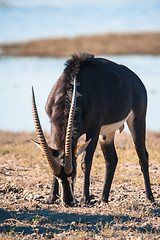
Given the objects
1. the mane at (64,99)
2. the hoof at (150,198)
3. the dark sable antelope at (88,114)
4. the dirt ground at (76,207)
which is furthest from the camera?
the hoof at (150,198)

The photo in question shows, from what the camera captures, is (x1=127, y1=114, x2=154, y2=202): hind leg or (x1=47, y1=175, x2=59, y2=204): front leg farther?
(x1=127, y1=114, x2=154, y2=202): hind leg

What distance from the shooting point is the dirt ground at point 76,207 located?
598 cm

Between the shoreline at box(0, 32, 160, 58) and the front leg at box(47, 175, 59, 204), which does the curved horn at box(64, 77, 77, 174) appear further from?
the shoreline at box(0, 32, 160, 58)

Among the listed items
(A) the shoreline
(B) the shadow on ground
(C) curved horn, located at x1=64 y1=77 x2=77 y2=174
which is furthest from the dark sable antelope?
(A) the shoreline

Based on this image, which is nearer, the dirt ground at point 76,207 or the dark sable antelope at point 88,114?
the dirt ground at point 76,207

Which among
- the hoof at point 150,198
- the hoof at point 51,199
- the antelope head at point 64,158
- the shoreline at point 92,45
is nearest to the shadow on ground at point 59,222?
the antelope head at point 64,158

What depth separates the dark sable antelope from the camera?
242 inches

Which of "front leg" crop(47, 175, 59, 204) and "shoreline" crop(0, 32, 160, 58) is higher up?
"shoreline" crop(0, 32, 160, 58)

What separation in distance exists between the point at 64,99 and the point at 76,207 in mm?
1627

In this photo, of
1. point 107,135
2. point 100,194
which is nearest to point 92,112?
point 107,135

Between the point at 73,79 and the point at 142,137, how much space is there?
6.51 ft

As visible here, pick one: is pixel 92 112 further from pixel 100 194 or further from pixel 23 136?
pixel 23 136

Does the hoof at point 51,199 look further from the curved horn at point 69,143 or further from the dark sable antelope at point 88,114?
the curved horn at point 69,143

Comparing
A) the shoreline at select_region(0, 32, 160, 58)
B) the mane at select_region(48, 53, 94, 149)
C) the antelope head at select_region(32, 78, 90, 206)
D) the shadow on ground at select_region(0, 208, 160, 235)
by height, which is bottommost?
the shadow on ground at select_region(0, 208, 160, 235)
